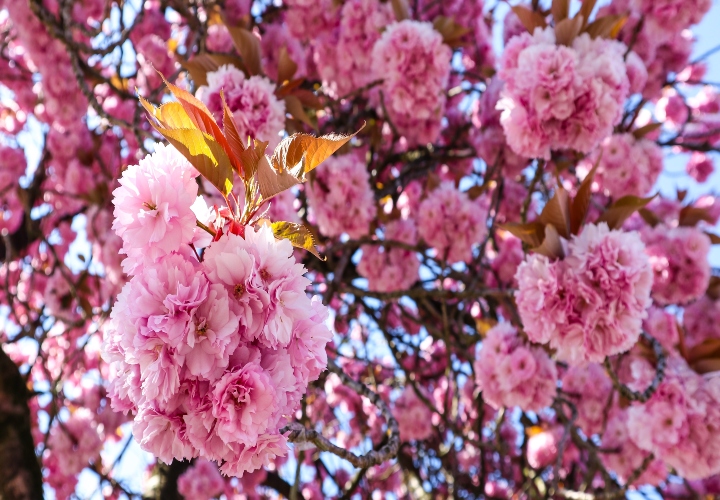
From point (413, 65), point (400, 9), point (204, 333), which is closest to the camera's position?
point (204, 333)

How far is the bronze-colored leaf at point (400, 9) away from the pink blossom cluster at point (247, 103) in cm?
104

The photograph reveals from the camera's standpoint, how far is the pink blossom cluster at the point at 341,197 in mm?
2576

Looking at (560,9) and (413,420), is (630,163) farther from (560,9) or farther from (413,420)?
(413,420)

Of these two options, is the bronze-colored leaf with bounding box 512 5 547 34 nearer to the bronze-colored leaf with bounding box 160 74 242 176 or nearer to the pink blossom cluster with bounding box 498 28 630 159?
the pink blossom cluster with bounding box 498 28 630 159

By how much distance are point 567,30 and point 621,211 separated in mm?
685

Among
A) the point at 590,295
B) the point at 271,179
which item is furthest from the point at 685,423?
the point at 271,179

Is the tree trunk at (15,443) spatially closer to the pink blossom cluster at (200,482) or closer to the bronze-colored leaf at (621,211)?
the pink blossom cluster at (200,482)

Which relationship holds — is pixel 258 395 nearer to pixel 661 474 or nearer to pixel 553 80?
pixel 553 80

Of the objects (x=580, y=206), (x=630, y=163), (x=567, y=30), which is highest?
(x=630, y=163)

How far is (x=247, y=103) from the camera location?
184 centimetres

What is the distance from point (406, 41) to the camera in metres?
2.51

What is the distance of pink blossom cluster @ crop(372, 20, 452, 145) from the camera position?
2496 mm

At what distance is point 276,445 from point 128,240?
371 mm

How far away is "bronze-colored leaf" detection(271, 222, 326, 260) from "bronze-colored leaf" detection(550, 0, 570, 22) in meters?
1.54
